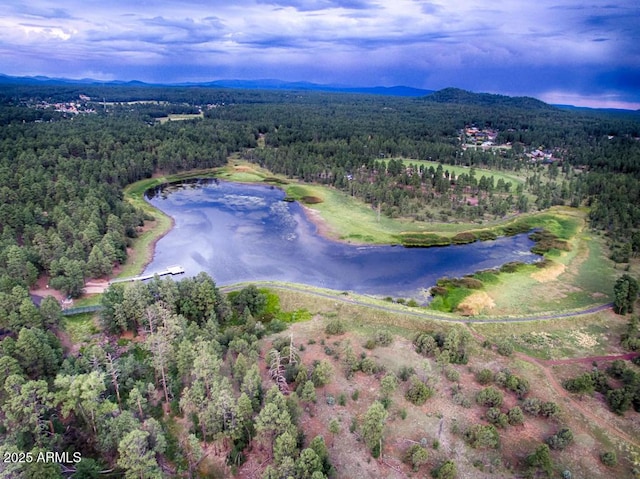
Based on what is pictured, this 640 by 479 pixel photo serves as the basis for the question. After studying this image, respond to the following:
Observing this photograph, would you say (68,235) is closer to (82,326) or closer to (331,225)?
(82,326)

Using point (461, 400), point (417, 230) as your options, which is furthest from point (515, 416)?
point (417, 230)

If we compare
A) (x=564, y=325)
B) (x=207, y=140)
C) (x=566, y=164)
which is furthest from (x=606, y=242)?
(x=207, y=140)

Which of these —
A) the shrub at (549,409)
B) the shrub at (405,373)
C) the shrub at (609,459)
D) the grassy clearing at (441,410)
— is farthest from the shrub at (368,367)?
the shrub at (609,459)

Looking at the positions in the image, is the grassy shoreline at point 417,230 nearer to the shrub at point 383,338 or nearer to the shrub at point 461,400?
the shrub at point 383,338

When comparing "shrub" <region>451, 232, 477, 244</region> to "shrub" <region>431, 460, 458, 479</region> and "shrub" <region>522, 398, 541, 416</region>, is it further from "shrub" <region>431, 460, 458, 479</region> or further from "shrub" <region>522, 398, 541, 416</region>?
"shrub" <region>431, 460, 458, 479</region>

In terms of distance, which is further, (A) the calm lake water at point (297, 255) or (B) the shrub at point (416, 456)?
(A) the calm lake water at point (297, 255)

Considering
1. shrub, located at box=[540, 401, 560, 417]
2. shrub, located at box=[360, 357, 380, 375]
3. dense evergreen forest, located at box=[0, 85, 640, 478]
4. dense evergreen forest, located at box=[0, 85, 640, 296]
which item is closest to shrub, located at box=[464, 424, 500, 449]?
shrub, located at box=[540, 401, 560, 417]
